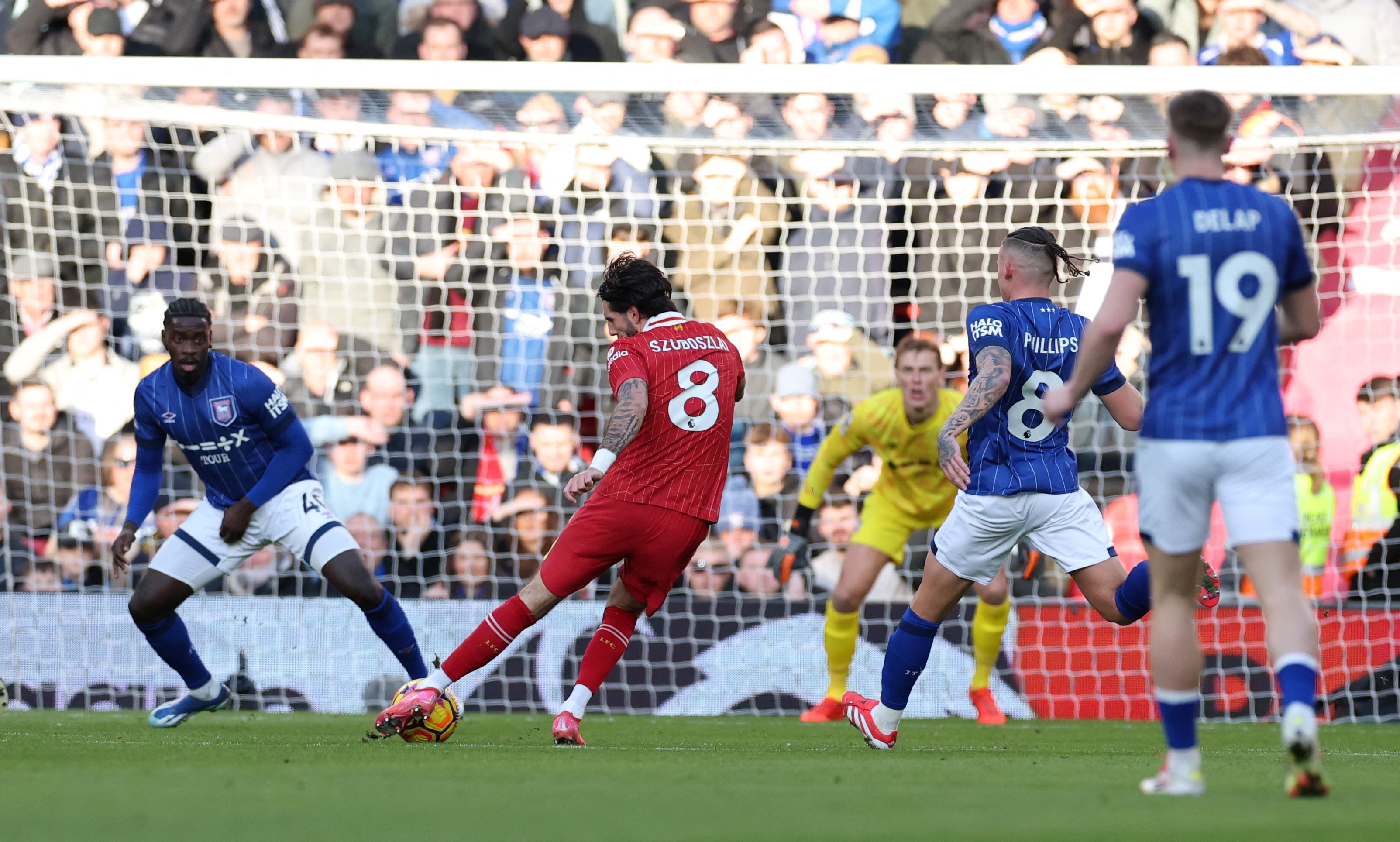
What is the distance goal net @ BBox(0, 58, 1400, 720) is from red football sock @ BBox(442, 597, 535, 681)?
3.43 meters

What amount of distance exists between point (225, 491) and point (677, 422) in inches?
103

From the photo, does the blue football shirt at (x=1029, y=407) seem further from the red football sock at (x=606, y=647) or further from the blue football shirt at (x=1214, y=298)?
the blue football shirt at (x=1214, y=298)

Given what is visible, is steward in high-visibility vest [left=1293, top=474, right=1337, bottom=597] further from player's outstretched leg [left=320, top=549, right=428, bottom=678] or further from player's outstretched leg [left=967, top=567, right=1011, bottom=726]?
player's outstretched leg [left=320, top=549, right=428, bottom=678]

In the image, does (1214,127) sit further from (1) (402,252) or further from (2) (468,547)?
(1) (402,252)

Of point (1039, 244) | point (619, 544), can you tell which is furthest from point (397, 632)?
point (1039, 244)

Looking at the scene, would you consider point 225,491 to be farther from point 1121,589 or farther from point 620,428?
point 1121,589

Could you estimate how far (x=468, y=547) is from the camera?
10.2 m

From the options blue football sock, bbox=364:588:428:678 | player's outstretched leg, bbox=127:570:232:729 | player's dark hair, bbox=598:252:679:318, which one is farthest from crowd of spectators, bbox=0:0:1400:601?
player's dark hair, bbox=598:252:679:318

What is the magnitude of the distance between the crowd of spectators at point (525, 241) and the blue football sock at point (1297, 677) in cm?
631

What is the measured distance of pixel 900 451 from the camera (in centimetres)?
861

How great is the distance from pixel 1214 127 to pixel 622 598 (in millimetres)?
3310

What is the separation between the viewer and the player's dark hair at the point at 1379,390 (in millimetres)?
9891

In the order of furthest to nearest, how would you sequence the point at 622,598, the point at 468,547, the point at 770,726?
the point at 468,547, the point at 770,726, the point at 622,598

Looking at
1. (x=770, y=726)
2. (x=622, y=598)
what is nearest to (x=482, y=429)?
(x=770, y=726)
